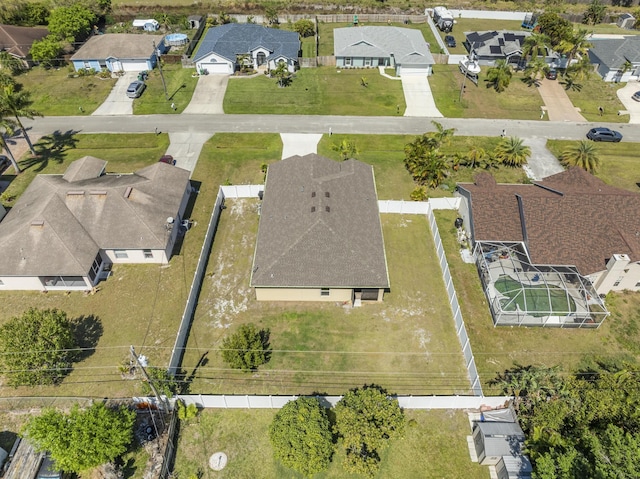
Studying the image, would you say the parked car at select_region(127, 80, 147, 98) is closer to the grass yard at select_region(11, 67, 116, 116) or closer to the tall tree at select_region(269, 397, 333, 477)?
the grass yard at select_region(11, 67, 116, 116)

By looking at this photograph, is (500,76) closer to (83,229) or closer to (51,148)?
(83,229)

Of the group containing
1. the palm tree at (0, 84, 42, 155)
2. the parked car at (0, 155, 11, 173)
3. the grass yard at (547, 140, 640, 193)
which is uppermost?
the palm tree at (0, 84, 42, 155)

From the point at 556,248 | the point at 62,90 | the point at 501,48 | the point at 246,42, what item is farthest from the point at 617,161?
the point at 62,90

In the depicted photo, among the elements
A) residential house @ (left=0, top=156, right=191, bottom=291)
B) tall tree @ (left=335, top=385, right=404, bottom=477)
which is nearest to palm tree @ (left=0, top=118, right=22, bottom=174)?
residential house @ (left=0, top=156, right=191, bottom=291)

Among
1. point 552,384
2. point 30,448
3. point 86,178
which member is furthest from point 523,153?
point 30,448

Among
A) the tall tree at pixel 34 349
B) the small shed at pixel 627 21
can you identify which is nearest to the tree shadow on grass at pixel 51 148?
the tall tree at pixel 34 349

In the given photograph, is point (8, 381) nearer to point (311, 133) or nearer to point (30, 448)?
point (30, 448)

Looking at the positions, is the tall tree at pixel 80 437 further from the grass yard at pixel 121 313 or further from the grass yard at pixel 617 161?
the grass yard at pixel 617 161
